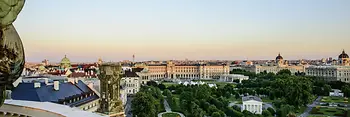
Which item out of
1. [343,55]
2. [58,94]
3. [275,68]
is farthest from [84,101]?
[275,68]

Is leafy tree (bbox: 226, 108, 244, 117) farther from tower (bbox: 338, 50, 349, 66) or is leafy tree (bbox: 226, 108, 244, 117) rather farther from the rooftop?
tower (bbox: 338, 50, 349, 66)

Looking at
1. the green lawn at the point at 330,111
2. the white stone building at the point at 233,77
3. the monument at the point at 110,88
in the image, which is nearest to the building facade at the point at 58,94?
the monument at the point at 110,88

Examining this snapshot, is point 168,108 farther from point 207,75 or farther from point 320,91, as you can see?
point 207,75

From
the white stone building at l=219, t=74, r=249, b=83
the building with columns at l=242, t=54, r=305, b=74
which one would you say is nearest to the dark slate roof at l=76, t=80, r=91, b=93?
the white stone building at l=219, t=74, r=249, b=83

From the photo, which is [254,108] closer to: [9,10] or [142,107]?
[142,107]

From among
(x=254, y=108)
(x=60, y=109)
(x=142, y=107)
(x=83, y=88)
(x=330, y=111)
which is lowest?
(x=330, y=111)
